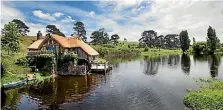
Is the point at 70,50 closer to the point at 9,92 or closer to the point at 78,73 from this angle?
the point at 78,73

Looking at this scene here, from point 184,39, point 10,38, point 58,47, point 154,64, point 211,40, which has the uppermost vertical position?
point 184,39

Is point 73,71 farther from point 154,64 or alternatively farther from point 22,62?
point 154,64

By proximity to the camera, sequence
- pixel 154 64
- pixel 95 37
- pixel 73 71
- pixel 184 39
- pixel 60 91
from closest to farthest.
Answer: pixel 60 91
pixel 73 71
pixel 154 64
pixel 184 39
pixel 95 37

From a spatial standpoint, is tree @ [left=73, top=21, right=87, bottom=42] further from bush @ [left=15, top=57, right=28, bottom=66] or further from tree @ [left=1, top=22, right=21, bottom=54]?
bush @ [left=15, top=57, right=28, bottom=66]

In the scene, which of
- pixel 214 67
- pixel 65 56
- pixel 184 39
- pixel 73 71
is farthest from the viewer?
pixel 184 39

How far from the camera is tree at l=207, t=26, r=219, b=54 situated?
143m

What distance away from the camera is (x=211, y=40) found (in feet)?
474

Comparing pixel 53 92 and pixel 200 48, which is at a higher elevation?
pixel 200 48

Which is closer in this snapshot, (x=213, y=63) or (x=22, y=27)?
(x=213, y=63)

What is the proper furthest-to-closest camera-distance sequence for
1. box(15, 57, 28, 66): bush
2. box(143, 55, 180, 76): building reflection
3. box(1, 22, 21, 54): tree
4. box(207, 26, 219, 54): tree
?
box(207, 26, 219, 54): tree < box(1, 22, 21, 54): tree < box(143, 55, 180, 76): building reflection < box(15, 57, 28, 66): bush

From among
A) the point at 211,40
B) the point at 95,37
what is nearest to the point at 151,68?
the point at 211,40

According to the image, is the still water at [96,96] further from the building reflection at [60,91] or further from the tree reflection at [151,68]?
the tree reflection at [151,68]

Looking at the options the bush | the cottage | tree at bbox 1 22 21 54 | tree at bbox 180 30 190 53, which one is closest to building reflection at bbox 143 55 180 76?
the cottage

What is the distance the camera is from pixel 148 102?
33.5m
